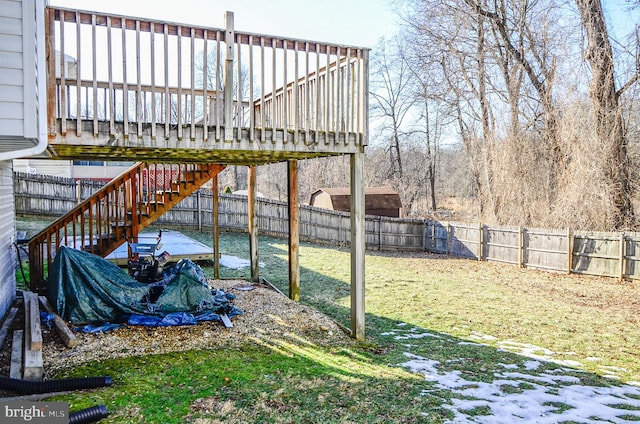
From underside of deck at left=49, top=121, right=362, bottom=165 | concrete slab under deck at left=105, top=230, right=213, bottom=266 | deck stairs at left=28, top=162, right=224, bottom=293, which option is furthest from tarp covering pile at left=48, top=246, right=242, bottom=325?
concrete slab under deck at left=105, top=230, right=213, bottom=266

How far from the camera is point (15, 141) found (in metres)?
3.73

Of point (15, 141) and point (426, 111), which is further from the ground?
point (426, 111)

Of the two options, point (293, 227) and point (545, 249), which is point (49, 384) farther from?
point (545, 249)

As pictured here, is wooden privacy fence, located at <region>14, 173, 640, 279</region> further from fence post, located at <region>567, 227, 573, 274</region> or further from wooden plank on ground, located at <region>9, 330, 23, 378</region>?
wooden plank on ground, located at <region>9, 330, 23, 378</region>

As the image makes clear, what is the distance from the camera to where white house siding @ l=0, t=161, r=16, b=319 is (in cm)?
550

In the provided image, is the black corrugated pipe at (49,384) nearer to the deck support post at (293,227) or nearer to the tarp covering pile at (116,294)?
the tarp covering pile at (116,294)

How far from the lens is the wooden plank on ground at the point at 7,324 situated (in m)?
4.60

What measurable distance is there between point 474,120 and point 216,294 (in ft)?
50.7

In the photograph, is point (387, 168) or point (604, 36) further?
point (387, 168)

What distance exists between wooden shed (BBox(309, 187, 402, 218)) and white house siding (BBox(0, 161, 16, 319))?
45.4 ft

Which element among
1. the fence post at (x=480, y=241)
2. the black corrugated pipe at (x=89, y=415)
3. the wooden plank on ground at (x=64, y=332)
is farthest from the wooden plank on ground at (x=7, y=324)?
the fence post at (x=480, y=241)

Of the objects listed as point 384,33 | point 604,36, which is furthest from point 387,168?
point 604,36

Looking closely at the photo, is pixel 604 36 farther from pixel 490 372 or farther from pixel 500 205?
pixel 490 372

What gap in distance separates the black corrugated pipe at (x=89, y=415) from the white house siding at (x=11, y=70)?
2.21 metres
